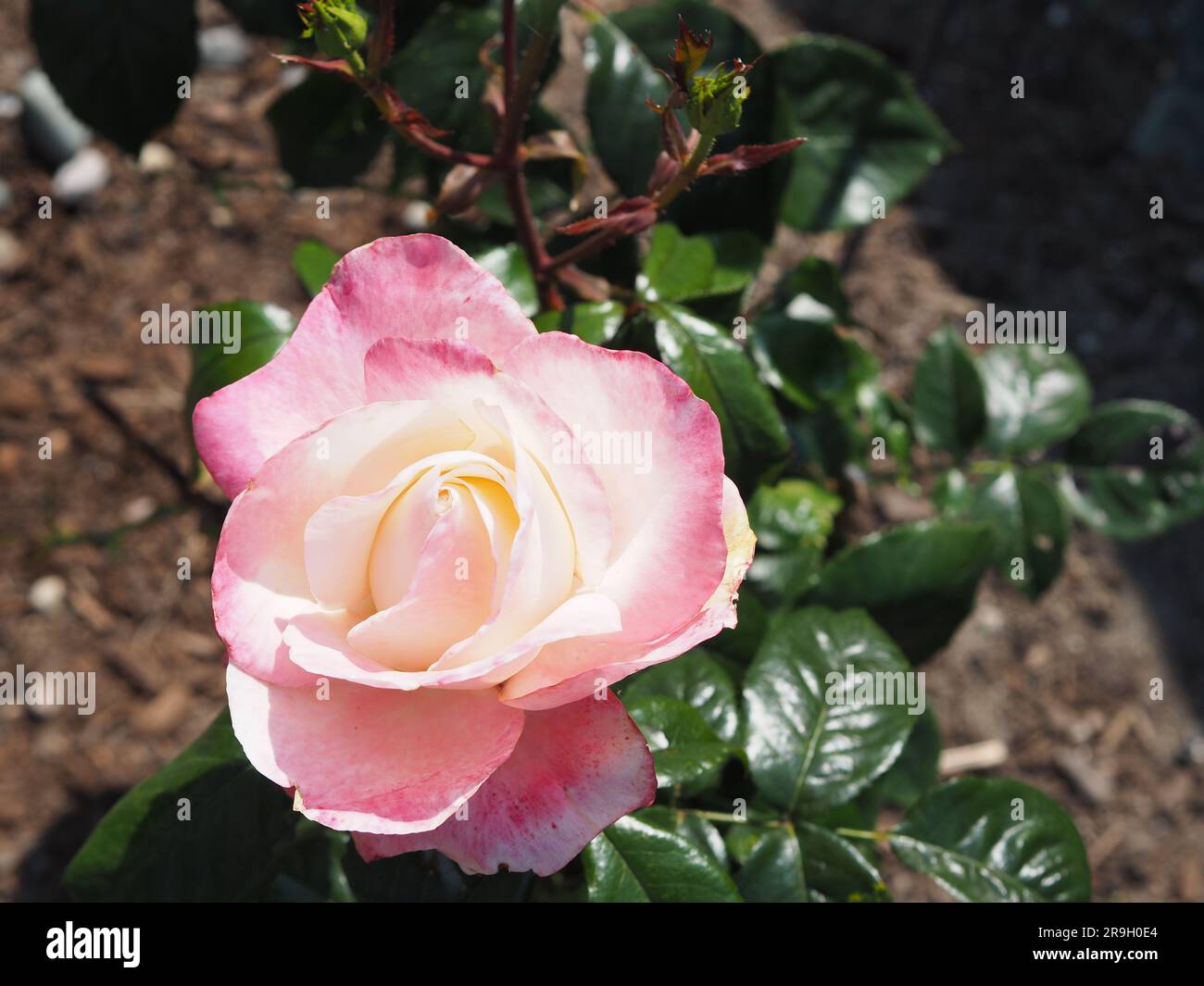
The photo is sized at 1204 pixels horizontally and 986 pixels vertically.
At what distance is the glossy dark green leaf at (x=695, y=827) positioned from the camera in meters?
1.15

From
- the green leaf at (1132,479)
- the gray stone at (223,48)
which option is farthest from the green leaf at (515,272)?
the gray stone at (223,48)

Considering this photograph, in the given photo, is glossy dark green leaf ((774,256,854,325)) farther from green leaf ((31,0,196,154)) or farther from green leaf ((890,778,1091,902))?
green leaf ((31,0,196,154))

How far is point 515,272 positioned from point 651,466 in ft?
1.68

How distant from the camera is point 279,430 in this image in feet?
2.76

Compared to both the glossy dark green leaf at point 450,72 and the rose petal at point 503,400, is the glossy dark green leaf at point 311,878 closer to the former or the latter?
the rose petal at point 503,400

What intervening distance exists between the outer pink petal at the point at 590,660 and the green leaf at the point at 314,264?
82cm

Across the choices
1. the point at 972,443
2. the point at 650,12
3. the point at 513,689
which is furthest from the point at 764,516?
the point at 513,689

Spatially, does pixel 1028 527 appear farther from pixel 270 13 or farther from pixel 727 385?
pixel 270 13

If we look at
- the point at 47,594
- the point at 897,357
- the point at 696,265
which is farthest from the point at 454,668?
the point at 897,357

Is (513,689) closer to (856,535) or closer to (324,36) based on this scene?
(324,36)

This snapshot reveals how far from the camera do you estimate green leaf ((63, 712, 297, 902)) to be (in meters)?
1.06

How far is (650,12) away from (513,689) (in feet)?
3.49

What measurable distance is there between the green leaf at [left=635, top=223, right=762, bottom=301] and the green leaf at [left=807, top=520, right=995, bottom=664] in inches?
17.2

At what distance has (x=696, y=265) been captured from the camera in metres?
1.27
